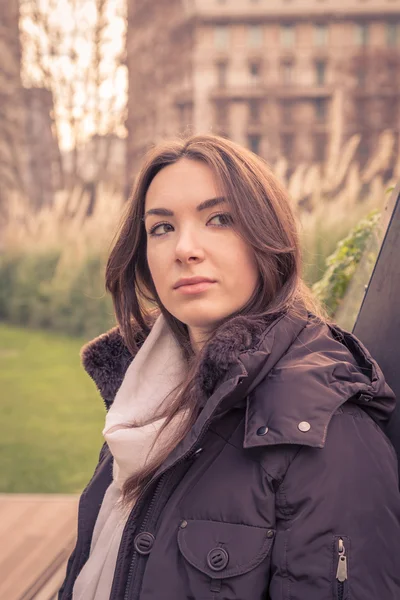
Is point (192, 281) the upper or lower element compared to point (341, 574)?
upper

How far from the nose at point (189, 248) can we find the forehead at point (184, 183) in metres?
0.07

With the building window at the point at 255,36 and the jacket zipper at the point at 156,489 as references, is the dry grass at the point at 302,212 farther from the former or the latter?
the building window at the point at 255,36

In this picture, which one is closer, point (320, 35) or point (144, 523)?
point (144, 523)

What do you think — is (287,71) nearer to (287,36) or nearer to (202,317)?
(287,36)

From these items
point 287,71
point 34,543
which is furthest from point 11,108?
point 34,543

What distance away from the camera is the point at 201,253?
1.31 m

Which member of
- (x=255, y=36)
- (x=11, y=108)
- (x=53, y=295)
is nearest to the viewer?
(x=53, y=295)

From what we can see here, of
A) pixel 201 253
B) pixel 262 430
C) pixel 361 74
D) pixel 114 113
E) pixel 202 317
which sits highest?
pixel 361 74

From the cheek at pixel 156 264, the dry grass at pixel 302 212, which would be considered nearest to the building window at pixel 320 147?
the dry grass at pixel 302 212

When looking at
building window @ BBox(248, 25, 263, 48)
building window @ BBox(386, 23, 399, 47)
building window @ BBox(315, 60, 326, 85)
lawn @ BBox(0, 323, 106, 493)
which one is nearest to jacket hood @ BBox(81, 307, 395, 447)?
lawn @ BBox(0, 323, 106, 493)

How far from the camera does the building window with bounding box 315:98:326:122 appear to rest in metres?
9.48

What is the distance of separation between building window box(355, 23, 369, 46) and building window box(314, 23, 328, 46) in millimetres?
450

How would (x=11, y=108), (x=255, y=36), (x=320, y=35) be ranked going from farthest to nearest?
(x=255, y=36) < (x=320, y=35) < (x=11, y=108)

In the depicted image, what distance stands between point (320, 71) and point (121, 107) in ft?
10.0
